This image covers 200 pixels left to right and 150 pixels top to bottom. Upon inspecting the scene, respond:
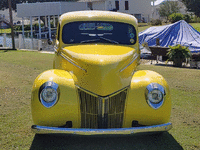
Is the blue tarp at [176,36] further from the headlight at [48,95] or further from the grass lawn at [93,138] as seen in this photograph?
the headlight at [48,95]

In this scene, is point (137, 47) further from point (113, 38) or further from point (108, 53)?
point (108, 53)

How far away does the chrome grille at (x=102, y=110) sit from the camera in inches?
157

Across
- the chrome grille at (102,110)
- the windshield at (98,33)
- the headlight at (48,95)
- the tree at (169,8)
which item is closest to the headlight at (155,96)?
the chrome grille at (102,110)

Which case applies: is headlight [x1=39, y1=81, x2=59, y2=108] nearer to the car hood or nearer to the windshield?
the car hood

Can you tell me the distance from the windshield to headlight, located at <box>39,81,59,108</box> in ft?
4.91

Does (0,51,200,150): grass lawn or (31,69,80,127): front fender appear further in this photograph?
(0,51,200,150): grass lawn

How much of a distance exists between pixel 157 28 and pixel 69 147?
16.2 metres

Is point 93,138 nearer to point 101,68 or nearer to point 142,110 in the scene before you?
point 142,110

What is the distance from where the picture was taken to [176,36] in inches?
681

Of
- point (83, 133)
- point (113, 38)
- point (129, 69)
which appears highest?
point (113, 38)

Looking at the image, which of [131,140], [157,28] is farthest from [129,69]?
[157,28]

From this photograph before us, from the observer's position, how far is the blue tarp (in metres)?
16.5

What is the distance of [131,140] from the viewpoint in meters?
4.49

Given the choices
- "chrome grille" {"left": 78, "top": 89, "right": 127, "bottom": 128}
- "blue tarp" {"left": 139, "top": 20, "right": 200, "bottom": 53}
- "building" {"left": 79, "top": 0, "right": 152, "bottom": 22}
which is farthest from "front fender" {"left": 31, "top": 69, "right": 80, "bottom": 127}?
"building" {"left": 79, "top": 0, "right": 152, "bottom": 22}
